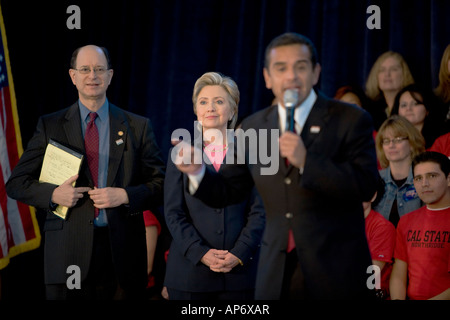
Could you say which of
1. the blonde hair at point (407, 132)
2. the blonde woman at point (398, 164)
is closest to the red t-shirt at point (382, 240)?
the blonde woman at point (398, 164)

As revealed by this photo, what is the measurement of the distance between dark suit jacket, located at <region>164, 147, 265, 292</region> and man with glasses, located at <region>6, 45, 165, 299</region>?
0.47ft

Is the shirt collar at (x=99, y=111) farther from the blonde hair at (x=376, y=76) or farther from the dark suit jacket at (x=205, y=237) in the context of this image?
the blonde hair at (x=376, y=76)

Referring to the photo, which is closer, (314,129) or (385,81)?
(314,129)

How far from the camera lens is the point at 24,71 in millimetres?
4820

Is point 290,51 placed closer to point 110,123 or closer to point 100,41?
point 110,123

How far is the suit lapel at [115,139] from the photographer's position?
2941 mm

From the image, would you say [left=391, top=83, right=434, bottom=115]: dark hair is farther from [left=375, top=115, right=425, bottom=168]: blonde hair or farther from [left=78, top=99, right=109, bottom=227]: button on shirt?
[left=78, top=99, right=109, bottom=227]: button on shirt

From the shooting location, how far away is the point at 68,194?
9.23ft

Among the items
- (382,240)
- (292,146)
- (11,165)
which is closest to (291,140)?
(292,146)

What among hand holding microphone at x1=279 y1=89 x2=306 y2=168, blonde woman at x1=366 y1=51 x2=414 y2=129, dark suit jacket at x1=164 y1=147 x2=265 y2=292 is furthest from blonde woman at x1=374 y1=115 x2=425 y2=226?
hand holding microphone at x1=279 y1=89 x2=306 y2=168

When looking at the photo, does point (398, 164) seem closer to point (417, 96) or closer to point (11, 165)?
point (417, 96)

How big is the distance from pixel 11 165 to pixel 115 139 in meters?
1.57

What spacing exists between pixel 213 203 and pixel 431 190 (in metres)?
1.71
